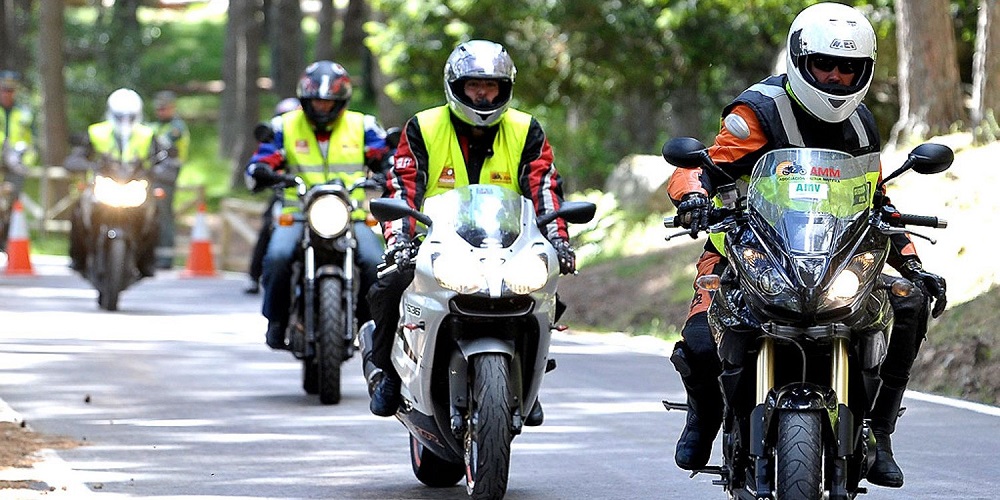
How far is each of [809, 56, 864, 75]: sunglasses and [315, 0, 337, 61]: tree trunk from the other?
34528 mm

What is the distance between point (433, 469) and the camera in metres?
8.68

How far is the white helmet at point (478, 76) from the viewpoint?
8625mm

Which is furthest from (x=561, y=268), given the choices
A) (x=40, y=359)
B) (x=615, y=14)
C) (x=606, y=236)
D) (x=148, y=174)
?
(x=615, y=14)

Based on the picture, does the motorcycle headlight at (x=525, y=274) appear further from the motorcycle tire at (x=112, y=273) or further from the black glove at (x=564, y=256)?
the motorcycle tire at (x=112, y=273)

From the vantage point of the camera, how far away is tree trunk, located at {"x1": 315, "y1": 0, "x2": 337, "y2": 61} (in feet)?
135

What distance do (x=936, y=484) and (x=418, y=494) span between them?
87.1 inches

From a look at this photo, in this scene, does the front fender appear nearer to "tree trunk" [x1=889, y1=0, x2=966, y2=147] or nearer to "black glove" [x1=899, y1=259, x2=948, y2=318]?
"black glove" [x1=899, y1=259, x2=948, y2=318]

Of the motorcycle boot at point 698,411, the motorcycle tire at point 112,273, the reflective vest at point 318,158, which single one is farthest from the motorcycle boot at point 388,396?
the motorcycle tire at point 112,273

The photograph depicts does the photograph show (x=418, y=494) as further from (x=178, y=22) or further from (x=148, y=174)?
(x=178, y=22)

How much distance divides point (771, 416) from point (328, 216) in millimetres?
6005

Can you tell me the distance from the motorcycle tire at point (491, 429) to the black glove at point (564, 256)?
27.4 inches

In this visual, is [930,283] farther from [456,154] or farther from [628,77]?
[628,77]

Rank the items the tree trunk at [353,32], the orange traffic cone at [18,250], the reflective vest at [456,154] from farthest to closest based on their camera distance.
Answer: the tree trunk at [353,32] < the orange traffic cone at [18,250] < the reflective vest at [456,154]

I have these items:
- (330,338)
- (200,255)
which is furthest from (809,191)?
(200,255)
